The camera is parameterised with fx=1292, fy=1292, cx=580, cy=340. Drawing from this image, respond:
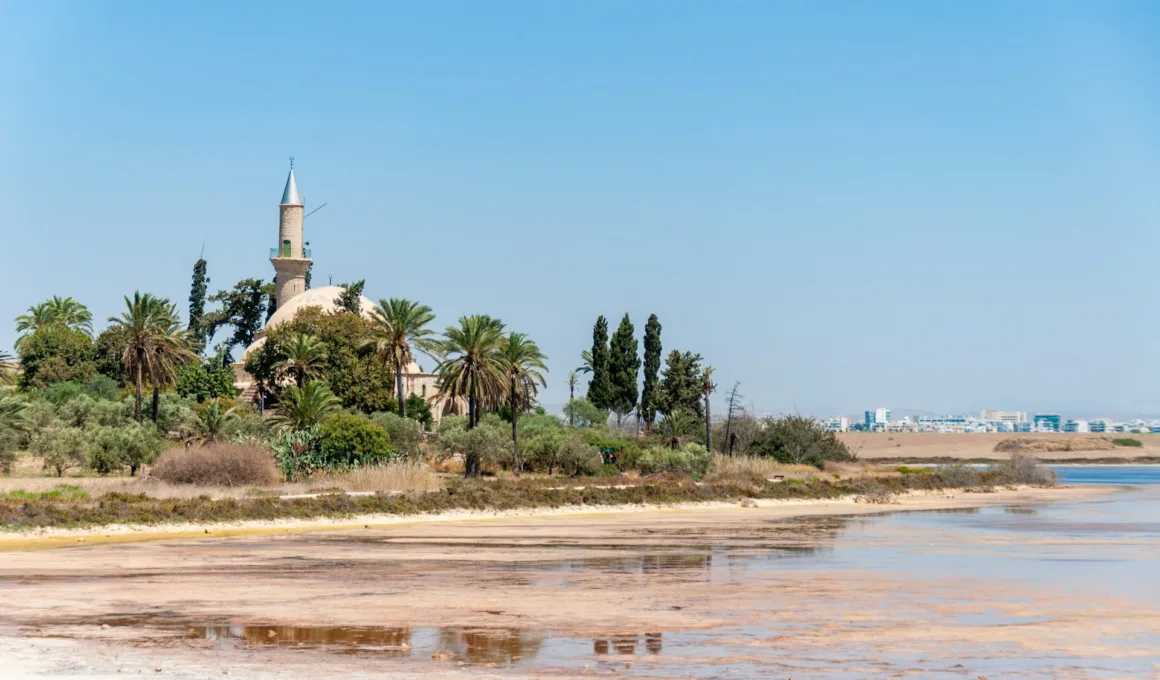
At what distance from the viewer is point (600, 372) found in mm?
87188

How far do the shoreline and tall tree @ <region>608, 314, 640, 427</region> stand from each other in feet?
93.1

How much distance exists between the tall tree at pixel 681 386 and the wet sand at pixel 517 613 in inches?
2086

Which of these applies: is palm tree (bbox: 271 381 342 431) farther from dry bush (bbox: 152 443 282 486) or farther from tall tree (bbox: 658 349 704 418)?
tall tree (bbox: 658 349 704 418)

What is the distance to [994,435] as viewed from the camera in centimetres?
17562

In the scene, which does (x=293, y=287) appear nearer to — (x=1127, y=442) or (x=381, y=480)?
(x=381, y=480)

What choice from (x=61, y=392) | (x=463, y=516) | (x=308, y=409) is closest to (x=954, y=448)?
(x=61, y=392)

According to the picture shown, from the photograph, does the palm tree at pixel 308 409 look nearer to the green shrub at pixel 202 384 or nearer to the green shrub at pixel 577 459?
the green shrub at pixel 577 459

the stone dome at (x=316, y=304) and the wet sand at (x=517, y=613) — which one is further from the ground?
the stone dome at (x=316, y=304)

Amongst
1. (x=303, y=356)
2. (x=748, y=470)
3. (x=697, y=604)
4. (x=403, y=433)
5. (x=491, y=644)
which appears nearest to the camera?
(x=491, y=644)

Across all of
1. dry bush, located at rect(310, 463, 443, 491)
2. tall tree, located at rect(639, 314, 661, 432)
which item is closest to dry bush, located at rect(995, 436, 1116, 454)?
tall tree, located at rect(639, 314, 661, 432)

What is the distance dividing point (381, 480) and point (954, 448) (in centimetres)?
10862

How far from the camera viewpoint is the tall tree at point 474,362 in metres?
56.2

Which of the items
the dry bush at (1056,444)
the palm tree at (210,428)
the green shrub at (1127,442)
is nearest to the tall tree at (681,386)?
the palm tree at (210,428)

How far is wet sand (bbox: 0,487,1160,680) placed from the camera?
13.8m
